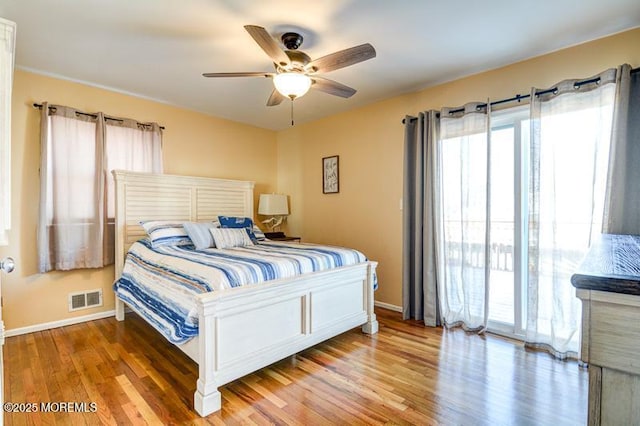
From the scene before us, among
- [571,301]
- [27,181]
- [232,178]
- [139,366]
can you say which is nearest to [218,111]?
[232,178]

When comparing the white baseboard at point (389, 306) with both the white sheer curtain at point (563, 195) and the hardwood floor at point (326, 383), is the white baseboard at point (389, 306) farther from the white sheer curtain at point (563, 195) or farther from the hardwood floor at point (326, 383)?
the white sheer curtain at point (563, 195)

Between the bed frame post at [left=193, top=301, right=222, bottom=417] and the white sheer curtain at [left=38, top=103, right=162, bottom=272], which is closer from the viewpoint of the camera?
the bed frame post at [left=193, top=301, right=222, bottom=417]

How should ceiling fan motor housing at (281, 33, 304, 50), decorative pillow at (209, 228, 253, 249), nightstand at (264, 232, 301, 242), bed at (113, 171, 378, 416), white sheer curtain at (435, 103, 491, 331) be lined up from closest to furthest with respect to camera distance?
bed at (113, 171, 378, 416)
ceiling fan motor housing at (281, 33, 304, 50)
white sheer curtain at (435, 103, 491, 331)
decorative pillow at (209, 228, 253, 249)
nightstand at (264, 232, 301, 242)

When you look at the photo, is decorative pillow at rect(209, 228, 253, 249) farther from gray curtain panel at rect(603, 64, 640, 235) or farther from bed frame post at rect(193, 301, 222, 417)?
gray curtain panel at rect(603, 64, 640, 235)

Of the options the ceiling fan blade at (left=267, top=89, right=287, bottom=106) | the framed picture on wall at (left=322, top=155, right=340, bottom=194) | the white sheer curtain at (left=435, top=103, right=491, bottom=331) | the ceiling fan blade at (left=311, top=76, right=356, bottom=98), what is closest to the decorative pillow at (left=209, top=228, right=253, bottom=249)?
the framed picture on wall at (left=322, top=155, right=340, bottom=194)

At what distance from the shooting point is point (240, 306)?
2.08 m

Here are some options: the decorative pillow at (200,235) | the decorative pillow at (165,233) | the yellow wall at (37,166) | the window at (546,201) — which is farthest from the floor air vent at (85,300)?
the window at (546,201)

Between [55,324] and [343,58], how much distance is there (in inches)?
147

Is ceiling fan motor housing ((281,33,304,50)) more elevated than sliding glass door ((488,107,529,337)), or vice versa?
ceiling fan motor housing ((281,33,304,50))

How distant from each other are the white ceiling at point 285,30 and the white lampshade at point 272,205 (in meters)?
1.74

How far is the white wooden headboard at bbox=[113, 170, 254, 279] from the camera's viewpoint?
11.3ft

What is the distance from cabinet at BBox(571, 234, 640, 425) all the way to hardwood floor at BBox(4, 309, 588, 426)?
1351 mm

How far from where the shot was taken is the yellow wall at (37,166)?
9.81 ft

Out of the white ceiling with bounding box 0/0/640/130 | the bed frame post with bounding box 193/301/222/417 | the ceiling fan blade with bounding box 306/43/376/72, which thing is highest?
the white ceiling with bounding box 0/0/640/130
